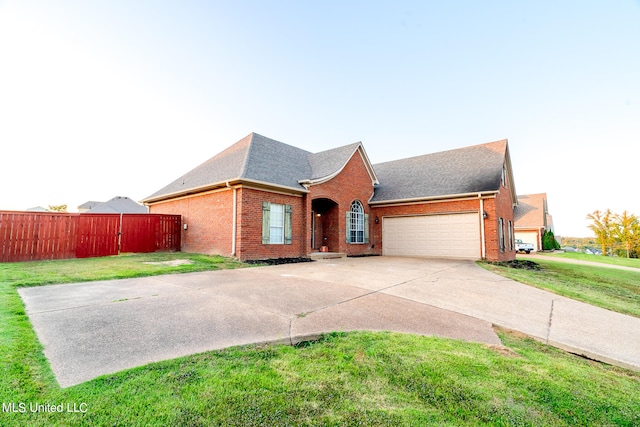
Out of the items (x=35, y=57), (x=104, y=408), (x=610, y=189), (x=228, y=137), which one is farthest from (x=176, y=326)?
(x=610, y=189)

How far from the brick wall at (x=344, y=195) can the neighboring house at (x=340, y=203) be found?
0.05 m

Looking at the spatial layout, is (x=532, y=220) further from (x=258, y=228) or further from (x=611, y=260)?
(x=258, y=228)

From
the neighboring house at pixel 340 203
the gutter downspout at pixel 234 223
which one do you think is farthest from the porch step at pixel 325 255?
the gutter downspout at pixel 234 223

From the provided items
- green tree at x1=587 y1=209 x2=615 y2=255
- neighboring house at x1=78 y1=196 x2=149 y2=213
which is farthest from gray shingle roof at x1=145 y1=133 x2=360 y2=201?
green tree at x1=587 y1=209 x2=615 y2=255

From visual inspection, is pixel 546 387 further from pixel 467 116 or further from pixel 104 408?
pixel 467 116

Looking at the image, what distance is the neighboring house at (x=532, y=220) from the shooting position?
1137 inches

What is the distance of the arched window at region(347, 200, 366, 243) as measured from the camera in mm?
14704

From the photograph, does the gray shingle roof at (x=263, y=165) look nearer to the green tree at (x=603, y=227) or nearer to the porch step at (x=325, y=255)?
the porch step at (x=325, y=255)

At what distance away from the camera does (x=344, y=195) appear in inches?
565

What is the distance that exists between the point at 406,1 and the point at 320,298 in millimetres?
11818

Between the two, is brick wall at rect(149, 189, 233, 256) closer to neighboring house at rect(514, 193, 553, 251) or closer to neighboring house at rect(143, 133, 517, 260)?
neighboring house at rect(143, 133, 517, 260)

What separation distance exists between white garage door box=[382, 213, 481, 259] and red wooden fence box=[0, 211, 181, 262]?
38.5 feet

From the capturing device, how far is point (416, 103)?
1566 centimetres

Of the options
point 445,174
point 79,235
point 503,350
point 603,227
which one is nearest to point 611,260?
point 445,174
